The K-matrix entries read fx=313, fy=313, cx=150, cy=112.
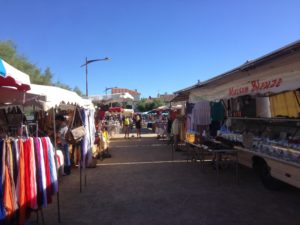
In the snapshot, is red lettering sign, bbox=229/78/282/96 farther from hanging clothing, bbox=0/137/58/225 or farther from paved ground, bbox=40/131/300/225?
hanging clothing, bbox=0/137/58/225

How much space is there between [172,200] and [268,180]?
7.12 ft

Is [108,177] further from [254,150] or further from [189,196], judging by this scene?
[254,150]

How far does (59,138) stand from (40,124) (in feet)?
8.29

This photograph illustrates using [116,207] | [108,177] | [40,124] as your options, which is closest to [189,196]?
[116,207]

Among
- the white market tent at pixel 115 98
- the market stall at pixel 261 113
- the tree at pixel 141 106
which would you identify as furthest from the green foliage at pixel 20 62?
the tree at pixel 141 106

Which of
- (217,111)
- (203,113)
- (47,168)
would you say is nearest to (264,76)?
(203,113)

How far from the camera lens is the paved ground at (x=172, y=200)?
504cm

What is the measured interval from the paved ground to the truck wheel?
0.49ft

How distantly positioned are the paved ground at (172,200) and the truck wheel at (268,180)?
150 mm

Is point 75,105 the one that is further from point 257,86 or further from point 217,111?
point 217,111

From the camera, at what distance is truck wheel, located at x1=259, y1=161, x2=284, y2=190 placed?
21.4 feet

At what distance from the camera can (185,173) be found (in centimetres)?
855

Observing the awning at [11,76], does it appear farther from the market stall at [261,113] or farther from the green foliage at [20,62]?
the green foliage at [20,62]

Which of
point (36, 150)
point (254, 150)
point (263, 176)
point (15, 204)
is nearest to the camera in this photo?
point (15, 204)
